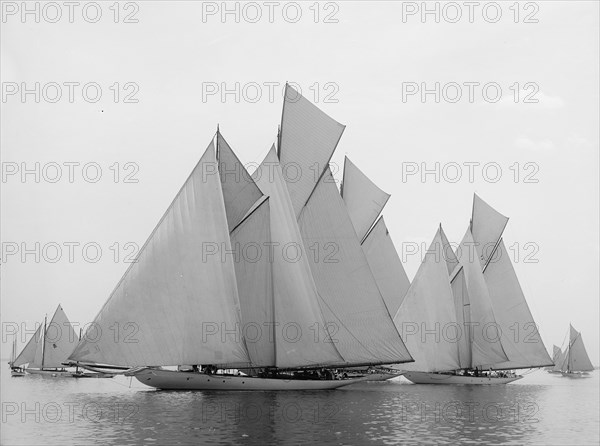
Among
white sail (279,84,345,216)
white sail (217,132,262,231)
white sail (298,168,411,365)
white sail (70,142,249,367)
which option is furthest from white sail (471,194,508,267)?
white sail (70,142,249,367)

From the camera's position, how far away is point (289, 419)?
4534cm

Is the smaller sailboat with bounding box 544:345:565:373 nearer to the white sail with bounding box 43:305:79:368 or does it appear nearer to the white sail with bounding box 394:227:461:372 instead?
the white sail with bounding box 394:227:461:372

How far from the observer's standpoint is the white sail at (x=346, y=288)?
67.2 metres

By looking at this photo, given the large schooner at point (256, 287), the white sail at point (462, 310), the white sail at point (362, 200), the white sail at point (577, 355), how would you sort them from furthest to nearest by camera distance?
1. the white sail at point (577, 355)
2. the white sail at point (362, 200)
3. the white sail at point (462, 310)
4. the large schooner at point (256, 287)

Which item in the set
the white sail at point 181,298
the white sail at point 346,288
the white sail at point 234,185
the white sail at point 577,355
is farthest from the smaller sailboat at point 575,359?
the white sail at point 181,298

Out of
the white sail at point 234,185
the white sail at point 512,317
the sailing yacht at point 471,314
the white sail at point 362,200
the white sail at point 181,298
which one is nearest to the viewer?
the white sail at point 181,298

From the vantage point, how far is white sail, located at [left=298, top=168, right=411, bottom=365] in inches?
2645

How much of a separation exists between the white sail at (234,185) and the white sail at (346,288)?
7.23 meters

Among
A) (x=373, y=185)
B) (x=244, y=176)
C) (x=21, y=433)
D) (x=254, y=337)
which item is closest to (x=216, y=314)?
(x=254, y=337)

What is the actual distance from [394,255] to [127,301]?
147ft

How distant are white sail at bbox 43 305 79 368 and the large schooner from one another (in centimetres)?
5767

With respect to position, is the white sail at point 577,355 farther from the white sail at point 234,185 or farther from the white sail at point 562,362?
the white sail at point 234,185

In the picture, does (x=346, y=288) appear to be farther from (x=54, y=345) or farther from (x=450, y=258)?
(x=54, y=345)

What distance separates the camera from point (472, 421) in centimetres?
4944
